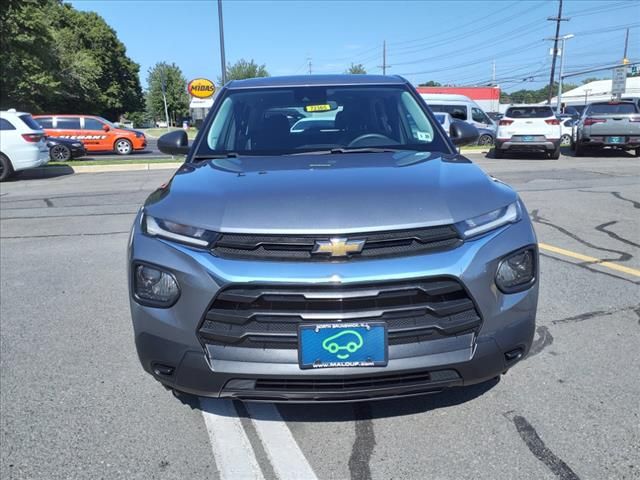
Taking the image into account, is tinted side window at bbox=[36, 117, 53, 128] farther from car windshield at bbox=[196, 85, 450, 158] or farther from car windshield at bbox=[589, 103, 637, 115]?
car windshield at bbox=[196, 85, 450, 158]

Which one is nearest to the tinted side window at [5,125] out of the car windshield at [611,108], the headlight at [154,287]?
the headlight at [154,287]

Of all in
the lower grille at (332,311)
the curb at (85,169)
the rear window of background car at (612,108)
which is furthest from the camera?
the rear window of background car at (612,108)

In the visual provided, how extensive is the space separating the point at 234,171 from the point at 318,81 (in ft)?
4.80

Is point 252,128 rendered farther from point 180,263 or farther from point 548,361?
point 548,361

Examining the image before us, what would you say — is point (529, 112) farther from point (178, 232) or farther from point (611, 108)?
point (178, 232)

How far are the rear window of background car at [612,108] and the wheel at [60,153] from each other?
17920 mm

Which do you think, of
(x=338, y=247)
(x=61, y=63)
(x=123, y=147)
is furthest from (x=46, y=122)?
(x=338, y=247)

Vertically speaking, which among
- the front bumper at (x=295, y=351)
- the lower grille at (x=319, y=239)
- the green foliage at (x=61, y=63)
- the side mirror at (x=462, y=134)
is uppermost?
the green foliage at (x=61, y=63)

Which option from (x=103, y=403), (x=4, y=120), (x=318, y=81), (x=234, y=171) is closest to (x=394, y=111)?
(x=318, y=81)

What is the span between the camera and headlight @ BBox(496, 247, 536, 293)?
2.17 metres

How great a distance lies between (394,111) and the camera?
12.0 feet

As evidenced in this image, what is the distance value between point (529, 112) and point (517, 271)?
15190mm

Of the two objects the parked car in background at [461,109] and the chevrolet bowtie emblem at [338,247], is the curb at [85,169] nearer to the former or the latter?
the parked car in background at [461,109]

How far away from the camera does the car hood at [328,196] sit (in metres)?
2.13
